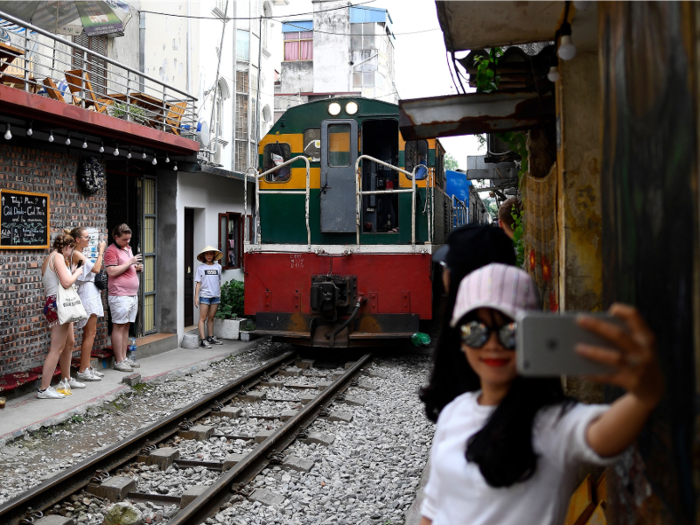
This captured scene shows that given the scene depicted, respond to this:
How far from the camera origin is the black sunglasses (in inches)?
61.3

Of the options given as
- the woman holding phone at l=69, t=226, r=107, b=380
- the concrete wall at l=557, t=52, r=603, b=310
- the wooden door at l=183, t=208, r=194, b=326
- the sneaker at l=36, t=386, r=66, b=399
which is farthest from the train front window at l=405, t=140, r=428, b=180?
the concrete wall at l=557, t=52, r=603, b=310

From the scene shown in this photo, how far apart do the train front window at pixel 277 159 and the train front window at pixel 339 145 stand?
2.51 feet

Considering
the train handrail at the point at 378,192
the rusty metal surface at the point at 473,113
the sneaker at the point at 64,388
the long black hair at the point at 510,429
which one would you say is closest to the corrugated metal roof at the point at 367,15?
the train handrail at the point at 378,192

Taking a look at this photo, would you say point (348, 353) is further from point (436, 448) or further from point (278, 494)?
point (436, 448)

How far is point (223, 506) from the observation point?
4.46 metres

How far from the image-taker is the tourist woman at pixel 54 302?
706 centimetres

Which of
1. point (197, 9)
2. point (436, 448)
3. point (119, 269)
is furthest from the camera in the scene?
point (197, 9)

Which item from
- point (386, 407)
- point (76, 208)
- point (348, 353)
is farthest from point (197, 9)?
point (386, 407)

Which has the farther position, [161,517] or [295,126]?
[295,126]

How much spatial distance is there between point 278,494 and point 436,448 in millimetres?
3247

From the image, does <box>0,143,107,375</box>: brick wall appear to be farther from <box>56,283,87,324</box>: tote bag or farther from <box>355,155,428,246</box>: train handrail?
<box>355,155,428,246</box>: train handrail

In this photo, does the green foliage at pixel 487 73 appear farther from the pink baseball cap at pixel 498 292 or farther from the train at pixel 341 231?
the train at pixel 341 231

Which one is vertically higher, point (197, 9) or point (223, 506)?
point (197, 9)

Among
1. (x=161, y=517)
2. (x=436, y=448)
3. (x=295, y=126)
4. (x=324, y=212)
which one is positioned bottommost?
(x=161, y=517)
